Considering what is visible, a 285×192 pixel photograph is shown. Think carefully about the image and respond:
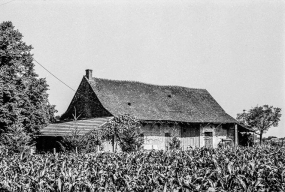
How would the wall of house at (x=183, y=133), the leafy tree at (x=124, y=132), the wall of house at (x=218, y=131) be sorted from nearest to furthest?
the leafy tree at (x=124, y=132), the wall of house at (x=183, y=133), the wall of house at (x=218, y=131)

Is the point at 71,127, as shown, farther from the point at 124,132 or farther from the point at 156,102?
the point at 156,102

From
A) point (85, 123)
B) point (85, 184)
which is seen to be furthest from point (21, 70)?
point (85, 184)

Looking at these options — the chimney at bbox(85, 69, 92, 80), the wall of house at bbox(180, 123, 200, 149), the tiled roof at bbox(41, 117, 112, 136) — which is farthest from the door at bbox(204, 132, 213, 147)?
the chimney at bbox(85, 69, 92, 80)

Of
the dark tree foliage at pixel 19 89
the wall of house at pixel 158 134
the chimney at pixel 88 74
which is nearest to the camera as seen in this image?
the dark tree foliage at pixel 19 89

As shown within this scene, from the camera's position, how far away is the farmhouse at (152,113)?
27531 millimetres

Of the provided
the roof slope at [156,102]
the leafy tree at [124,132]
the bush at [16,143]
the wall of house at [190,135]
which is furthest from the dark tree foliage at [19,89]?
the wall of house at [190,135]

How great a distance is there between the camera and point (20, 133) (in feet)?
62.5

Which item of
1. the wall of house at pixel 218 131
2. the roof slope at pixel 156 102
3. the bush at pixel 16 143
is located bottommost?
the bush at pixel 16 143

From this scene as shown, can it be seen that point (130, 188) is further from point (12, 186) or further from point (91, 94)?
point (91, 94)

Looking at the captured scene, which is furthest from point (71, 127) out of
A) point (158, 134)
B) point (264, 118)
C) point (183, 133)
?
point (264, 118)

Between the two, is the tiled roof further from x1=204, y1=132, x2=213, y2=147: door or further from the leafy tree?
x1=204, y1=132, x2=213, y2=147: door

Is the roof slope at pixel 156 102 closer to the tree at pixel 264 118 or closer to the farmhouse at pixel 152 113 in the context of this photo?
the farmhouse at pixel 152 113

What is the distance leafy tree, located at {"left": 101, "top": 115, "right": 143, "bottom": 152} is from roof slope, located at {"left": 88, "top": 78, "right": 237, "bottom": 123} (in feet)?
6.57

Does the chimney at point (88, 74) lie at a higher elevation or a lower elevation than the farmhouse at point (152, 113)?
higher
